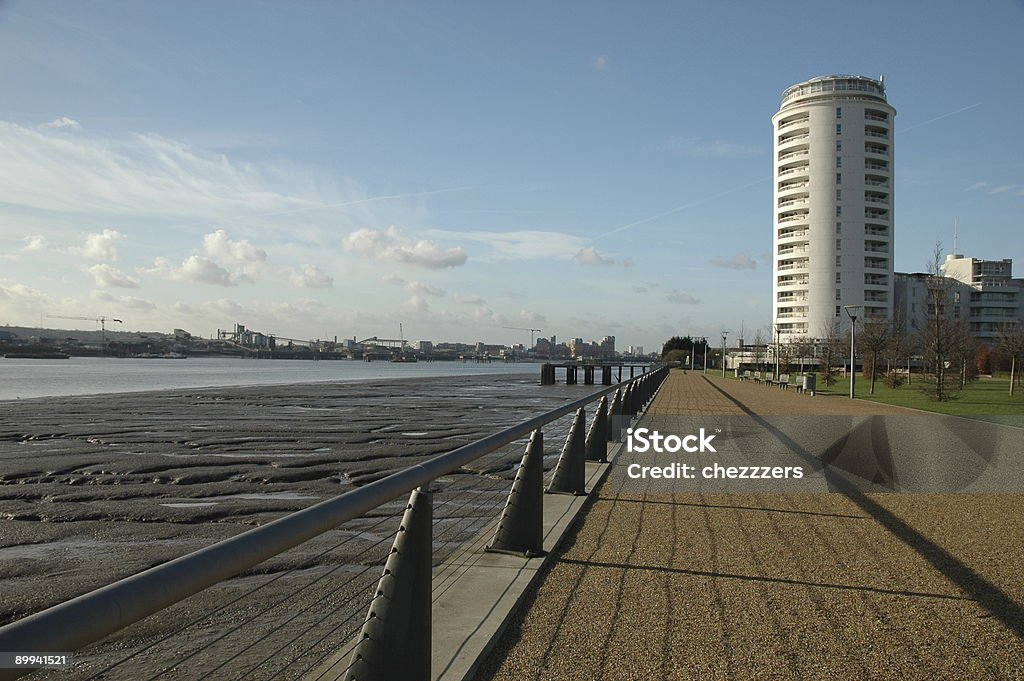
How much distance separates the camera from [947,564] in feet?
18.5

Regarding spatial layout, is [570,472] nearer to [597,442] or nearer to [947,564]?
[597,442]

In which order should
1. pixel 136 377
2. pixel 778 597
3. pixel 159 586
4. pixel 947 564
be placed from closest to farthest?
pixel 159 586
pixel 778 597
pixel 947 564
pixel 136 377

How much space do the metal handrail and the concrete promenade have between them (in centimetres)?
A: 147

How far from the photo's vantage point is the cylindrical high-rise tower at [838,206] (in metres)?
95.2

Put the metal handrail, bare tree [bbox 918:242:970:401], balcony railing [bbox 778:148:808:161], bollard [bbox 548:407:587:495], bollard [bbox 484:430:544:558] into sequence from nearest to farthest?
the metal handrail → bollard [bbox 484:430:544:558] → bollard [bbox 548:407:587:495] → bare tree [bbox 918:242:970:401] → balcony railing [bbox 778:148:808:161]

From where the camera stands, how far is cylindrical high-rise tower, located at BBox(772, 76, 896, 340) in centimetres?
9519

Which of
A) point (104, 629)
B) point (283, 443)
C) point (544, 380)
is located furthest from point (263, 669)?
point (544, 380)

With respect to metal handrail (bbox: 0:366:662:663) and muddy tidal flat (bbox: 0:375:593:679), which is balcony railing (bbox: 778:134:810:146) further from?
metal handrail (bbox: 0:366:662:663)

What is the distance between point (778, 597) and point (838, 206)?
326ft

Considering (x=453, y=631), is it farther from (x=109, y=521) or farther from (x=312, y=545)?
(x=109, y=521)

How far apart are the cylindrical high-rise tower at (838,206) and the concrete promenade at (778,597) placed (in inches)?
3633

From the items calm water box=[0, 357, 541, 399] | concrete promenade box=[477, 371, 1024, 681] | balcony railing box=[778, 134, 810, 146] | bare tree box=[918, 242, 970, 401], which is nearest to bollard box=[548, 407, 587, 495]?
concrete promenade box=[477, 371, 1024, 681]

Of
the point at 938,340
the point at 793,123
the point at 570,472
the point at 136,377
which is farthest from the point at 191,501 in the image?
the point at 793,123

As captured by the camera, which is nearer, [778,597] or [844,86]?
[778,597]
